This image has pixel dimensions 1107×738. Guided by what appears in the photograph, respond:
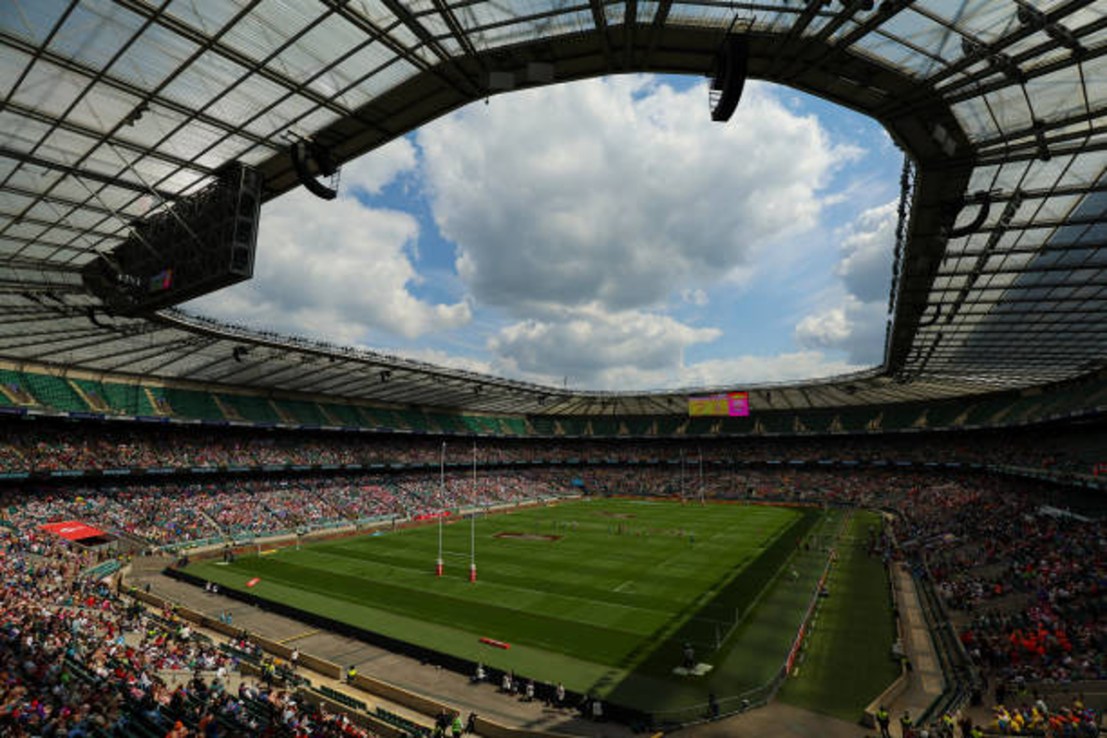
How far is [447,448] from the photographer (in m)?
87.0

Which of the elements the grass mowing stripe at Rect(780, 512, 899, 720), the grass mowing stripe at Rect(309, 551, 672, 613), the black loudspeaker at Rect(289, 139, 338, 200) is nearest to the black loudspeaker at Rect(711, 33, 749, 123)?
the black loudspeaker at Rect(289, 139, 338, 200)

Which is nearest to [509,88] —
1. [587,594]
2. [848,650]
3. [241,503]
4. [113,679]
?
[113,679]

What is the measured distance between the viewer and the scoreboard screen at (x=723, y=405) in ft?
270

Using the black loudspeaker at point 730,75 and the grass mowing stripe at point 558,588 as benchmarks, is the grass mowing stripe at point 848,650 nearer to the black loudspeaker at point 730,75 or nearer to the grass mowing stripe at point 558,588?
the grass mowing stripe at point 558,588

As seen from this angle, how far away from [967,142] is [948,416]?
70.2 m

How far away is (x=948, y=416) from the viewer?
7244 centimetres

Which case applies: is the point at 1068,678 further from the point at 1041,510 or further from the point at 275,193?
the point at 275,193

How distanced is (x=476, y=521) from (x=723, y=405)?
41.4 metres

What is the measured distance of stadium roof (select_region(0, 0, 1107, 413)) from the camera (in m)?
11.9

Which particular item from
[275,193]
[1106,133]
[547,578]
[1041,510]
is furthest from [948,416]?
[275,193]

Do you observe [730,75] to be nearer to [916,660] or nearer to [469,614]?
[916,660]

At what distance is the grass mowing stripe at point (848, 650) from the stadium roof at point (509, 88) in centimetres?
1597

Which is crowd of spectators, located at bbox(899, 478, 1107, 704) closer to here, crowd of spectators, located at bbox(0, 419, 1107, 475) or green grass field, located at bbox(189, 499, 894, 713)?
crowd of spectators, located at bbox(0, 419, 1107, 475)

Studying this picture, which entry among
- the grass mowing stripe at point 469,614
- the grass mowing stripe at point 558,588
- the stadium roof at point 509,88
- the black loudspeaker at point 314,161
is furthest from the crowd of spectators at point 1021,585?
the black loudspeaker at point 314,161
